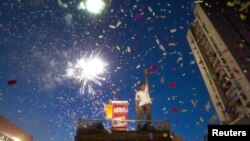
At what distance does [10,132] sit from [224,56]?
83.5ft

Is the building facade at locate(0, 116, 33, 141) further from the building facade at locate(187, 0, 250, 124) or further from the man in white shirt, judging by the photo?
the building facade at locate(187, 0, 250, 124)

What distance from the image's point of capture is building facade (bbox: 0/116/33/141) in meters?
23.7

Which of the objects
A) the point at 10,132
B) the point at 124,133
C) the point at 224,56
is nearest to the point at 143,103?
the point at 124,133

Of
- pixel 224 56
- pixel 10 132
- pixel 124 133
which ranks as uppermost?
pixel 224 56

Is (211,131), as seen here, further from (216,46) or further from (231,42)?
(216,46)

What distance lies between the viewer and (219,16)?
131 feet

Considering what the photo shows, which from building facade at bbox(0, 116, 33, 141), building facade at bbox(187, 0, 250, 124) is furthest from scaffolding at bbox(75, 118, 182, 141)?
building facade at bbox(187, 0, 250, 124)

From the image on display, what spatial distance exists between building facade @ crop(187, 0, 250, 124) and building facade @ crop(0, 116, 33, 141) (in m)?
21.6

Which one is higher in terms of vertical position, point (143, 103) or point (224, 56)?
point (224, 56)

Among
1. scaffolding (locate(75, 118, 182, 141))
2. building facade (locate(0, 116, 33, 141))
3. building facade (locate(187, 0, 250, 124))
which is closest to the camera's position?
scaffolding (locate(75, 118, 182, 141))

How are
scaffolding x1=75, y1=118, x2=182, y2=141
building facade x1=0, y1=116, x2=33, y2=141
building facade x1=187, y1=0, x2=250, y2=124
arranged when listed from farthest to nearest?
building facade x1=187, y1=0, x2=250, y2=124 < building facade x1=0, y1=116, x2=33, y2=141 < scaffolding x1=75, y1=118, x2=182, y2=141

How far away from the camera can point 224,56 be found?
3572 centimetres

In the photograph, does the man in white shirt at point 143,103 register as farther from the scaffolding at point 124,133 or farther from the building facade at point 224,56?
the building facade at point 224,56

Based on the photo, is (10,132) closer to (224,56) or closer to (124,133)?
(124,133)
